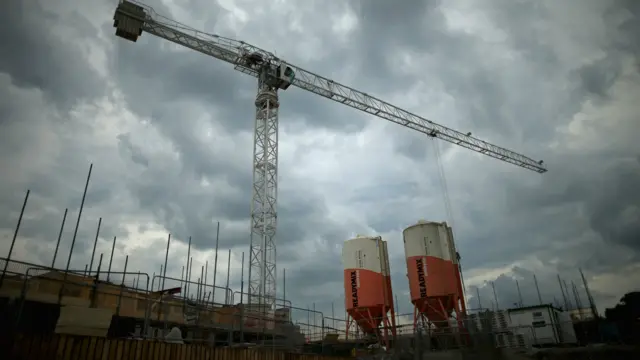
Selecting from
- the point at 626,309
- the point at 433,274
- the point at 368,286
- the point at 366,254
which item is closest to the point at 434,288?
the point at 433,274

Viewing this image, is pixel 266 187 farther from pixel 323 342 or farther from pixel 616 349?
pixel 616 349

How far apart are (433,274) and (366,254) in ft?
13.7

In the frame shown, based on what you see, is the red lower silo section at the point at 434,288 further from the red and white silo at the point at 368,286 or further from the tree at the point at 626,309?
the tree at the point at 626,309

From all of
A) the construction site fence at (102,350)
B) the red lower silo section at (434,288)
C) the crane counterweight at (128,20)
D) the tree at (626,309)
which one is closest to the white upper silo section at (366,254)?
the red lower silo section at (434,288)

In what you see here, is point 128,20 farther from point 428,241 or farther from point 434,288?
point 434,288

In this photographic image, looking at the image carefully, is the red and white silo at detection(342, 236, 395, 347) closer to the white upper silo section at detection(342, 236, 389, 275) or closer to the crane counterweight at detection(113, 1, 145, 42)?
the white upper silo section at detection(342, 236, 389, 275)

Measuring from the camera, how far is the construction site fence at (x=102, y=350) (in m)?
9.02

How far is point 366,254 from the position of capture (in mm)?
23844

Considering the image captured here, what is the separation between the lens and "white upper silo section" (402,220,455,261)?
21.6 metres


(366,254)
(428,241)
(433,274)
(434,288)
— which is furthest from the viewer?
(366,254)

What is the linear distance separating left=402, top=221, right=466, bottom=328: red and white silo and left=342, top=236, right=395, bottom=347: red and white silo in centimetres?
202

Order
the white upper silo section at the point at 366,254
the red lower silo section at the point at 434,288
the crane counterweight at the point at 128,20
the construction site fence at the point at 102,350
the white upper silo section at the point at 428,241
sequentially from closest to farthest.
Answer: the construction site fence at the point at 102,350, the red lower silo section at the point at 434,288, the white upper silo section at the point at 428,241, the white upper silo section at the point at 366,254, the crane counterweight at the point at 128,20

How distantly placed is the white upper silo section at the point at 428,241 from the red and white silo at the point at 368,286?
224cm

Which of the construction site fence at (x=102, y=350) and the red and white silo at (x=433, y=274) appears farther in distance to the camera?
the red and white silo at (x=433, y=274)
